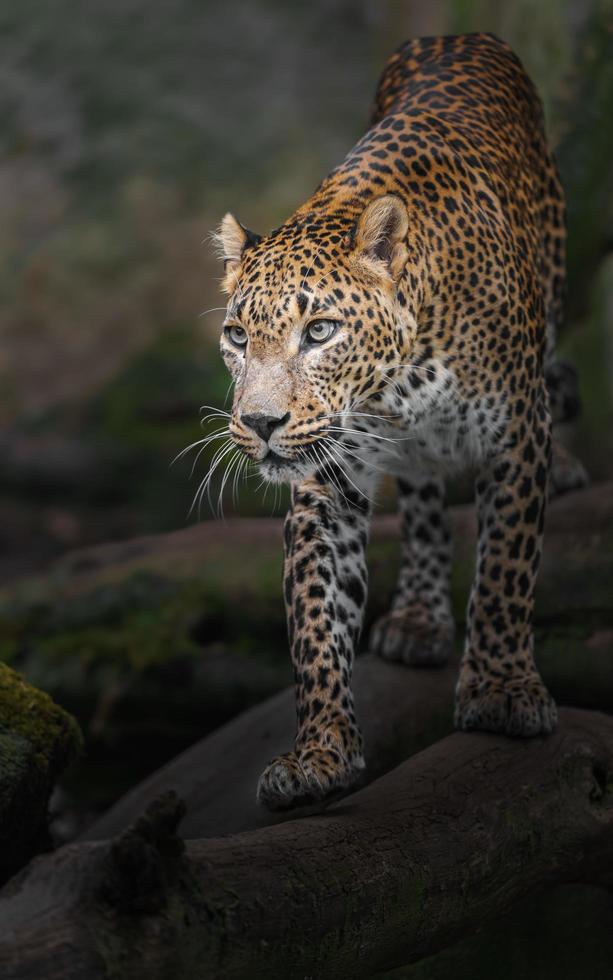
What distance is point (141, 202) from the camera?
62.3ft

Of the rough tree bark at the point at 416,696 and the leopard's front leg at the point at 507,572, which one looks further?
the rough tree bark at the point at 416,696

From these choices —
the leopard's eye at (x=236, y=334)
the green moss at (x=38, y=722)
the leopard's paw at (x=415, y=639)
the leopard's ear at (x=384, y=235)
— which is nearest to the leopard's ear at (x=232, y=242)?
the leopard's eye at (x=236, y=334)

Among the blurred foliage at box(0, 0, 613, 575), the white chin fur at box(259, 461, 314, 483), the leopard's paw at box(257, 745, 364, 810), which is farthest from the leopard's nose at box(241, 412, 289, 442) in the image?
the blurred foliage at box(0, 0, 613, 575)

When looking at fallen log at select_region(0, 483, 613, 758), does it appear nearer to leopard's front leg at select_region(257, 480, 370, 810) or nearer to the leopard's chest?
the leopard's chest

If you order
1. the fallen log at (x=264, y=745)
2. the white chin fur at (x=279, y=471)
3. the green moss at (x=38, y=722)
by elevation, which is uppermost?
the white chin fur at (x=279, y=471)

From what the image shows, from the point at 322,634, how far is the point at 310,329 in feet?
4.54

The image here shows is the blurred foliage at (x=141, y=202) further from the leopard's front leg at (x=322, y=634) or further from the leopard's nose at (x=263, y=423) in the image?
the leopard's nose at (x=263, y=423)

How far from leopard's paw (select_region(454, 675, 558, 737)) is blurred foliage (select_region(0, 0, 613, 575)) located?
9878 millimetres

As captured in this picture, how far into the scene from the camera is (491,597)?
636 centimetres

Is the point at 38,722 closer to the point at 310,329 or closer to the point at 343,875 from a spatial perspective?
the point at 343,875

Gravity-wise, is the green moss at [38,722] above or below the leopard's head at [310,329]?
below

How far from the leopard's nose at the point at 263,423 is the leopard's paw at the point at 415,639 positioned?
2.65m

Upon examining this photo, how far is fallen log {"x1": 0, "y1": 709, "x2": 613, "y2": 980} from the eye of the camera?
11.2 ft

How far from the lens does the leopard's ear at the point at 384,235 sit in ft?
18.6
